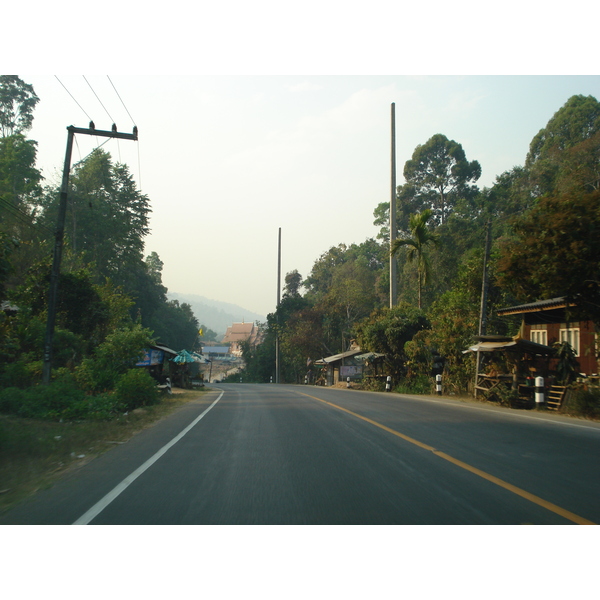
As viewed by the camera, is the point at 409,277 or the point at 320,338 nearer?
the point at 409,277

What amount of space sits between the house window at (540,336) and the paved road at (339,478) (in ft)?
44.8

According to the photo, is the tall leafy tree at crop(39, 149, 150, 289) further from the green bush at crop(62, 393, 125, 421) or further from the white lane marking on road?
the white lane marking on road

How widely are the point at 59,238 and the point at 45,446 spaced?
395 inches

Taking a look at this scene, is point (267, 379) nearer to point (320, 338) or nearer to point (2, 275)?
point (320, 338)

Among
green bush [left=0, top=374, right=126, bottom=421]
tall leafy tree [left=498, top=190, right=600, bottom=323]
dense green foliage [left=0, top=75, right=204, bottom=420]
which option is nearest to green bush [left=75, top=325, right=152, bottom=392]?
dense green foliage [left=0, top=75, right=204, bottom=420]

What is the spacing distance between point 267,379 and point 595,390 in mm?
61192

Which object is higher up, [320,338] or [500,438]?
[320,338]

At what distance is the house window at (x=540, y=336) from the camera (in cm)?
2434

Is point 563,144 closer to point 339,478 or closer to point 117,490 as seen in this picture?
point 339,478

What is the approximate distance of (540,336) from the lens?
24781mm

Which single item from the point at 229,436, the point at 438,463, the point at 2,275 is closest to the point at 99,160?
the point at 2,275

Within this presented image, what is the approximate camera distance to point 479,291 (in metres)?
26.5

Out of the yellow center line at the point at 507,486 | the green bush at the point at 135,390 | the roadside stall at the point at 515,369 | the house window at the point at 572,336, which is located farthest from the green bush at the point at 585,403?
the green bush at the point at 135,390

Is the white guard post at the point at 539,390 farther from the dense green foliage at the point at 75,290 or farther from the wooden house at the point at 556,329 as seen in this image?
the dense green foliage at the point at 75,290
